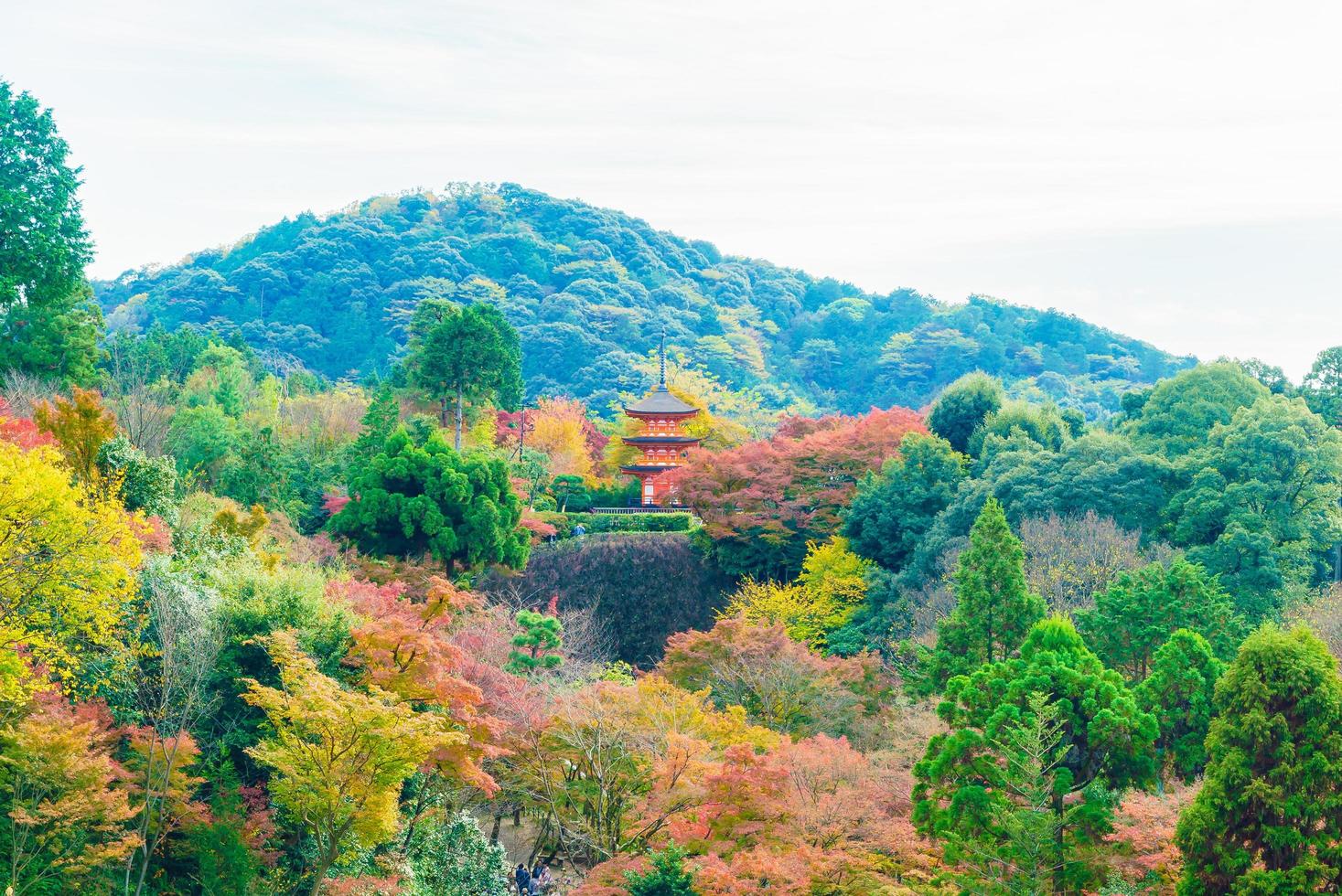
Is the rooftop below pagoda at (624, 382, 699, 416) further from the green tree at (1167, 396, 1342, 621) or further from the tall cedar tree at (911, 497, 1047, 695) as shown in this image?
the tall cedar tree at (911, 497, 1047, 695)

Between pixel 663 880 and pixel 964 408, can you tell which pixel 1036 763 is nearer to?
pixel 663 880

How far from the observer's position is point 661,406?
40.3m

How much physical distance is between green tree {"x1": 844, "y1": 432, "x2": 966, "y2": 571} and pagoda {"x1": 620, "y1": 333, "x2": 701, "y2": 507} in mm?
9290

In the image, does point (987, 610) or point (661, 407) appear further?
point (661, 407)

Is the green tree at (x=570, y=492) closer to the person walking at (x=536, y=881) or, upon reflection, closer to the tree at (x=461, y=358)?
the tree at (x=461, y=358)

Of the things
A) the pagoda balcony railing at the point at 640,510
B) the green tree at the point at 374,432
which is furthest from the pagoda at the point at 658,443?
the green tree at the point at 374,432

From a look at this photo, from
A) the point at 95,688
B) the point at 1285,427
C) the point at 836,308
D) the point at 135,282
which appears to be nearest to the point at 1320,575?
the point at 1285,427

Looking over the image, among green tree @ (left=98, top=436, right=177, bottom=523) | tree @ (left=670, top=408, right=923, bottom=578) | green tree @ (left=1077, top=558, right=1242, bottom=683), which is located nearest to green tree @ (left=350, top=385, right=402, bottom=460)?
tree @ (left=670, top=408, right=923, bottom=578)

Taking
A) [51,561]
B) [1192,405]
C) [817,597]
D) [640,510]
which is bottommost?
[817,597]

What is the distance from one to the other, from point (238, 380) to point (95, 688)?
29.5 m

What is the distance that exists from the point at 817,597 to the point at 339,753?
17.1 meters

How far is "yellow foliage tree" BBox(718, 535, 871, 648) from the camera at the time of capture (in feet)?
96.8

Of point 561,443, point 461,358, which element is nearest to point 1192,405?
point 461,358

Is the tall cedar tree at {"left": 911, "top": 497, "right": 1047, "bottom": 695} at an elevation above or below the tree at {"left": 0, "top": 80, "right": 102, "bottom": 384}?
below
